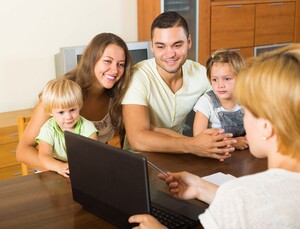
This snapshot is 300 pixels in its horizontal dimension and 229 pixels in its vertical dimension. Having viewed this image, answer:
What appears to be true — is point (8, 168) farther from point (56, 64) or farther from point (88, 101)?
point (88, 101)

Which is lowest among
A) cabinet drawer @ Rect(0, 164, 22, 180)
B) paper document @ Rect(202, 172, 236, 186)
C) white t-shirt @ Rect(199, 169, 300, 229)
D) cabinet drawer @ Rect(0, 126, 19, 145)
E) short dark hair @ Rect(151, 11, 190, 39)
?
cabinet drawer @ Rect(0, 164, 22, 180)

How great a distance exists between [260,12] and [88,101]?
2.80m

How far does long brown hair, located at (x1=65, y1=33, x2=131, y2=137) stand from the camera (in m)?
2.10

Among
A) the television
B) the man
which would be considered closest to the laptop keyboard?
the man

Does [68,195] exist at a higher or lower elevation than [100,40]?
lower

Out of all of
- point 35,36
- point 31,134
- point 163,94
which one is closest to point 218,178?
point 163,94

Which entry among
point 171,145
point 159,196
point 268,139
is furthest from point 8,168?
point 268,139

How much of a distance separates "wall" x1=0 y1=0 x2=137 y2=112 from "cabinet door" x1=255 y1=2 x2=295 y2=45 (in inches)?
60.4

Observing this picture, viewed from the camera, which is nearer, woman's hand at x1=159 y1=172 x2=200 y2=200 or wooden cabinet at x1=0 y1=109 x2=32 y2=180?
woman's hand at x1=159 y1=172 x2=200 y2=200

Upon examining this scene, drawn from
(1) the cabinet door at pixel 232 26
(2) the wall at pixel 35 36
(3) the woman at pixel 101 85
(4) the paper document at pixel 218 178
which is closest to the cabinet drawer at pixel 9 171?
(2) the wall at pixel 35 36

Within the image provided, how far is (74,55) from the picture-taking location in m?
3.37

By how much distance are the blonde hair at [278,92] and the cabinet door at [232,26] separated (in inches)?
127

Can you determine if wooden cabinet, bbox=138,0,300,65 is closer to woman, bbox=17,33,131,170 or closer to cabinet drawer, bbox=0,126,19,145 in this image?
cabinet drawer, bbox=0,126,19,145

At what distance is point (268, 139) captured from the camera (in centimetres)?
105
